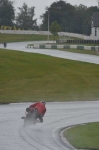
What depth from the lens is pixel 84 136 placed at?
16.0 metres

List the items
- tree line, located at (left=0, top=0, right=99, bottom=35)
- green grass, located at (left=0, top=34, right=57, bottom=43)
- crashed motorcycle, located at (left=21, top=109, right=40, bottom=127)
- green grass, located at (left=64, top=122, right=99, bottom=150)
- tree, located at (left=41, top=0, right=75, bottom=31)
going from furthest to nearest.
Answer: tree, located at (left=41, top=0, right=75, bottom=31) < tree line, located at (left=0, top=0, right=99, bottom=35) < green grass, located at (left=0, top=34, right=57, bottom=43) < crashed motorcycle, located at (left=21, top=109, right=40, bottom=127) < green grass, located at (left=64, top=122, right=99, bottom=150)

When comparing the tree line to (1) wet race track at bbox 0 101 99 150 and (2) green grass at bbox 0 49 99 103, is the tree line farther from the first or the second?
(1) wet race track at bbox 0 101 99 150

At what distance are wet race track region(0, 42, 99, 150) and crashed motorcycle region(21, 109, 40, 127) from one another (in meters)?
0.17

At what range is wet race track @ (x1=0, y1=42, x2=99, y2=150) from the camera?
1452cm

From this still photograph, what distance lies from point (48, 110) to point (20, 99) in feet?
15.4

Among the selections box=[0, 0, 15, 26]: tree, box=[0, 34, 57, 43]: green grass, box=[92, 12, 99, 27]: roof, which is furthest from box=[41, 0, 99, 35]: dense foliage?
box=[92, 12, 99, 27]: roof

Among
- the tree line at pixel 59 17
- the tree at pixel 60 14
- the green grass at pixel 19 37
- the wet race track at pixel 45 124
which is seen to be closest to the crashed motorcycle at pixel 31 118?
the wet race track at pixel 45 124

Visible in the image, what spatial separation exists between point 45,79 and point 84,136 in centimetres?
1975

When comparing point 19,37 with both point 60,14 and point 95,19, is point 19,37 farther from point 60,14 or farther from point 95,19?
point 60,14

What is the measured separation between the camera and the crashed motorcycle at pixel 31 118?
17.6 metres

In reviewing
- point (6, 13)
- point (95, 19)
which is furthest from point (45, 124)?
point (6, 13)

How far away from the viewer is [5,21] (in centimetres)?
15612

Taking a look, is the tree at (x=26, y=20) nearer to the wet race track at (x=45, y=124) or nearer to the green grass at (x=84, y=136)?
the wet race track at (x=45, y=124)

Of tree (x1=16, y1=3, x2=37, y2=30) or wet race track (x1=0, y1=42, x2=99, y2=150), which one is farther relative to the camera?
tree (x1=16, y1=3, x2=37, y2=30)
